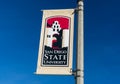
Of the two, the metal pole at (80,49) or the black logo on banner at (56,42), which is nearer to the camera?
the metal pole at (80,49)

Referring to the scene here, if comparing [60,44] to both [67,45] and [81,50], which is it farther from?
[81,50]

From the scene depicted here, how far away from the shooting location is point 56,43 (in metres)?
8.56

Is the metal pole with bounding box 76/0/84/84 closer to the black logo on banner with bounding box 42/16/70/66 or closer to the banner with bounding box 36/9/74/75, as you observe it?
the banner with bounding box 36/9/74/75

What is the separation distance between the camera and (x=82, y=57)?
7.94 meters

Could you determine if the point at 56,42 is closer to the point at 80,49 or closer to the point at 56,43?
the point at 56,43

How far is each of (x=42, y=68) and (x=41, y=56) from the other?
0.36 metres

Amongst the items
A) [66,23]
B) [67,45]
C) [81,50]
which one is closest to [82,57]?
[81,50]

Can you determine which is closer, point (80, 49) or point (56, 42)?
point (80, 49)

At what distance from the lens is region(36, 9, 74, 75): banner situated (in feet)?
27.1

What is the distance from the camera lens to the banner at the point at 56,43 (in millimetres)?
8258

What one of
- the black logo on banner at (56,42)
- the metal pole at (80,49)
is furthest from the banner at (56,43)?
the metal pole at (80,49)

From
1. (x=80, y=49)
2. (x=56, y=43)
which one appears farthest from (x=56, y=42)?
(x=80, y=49)

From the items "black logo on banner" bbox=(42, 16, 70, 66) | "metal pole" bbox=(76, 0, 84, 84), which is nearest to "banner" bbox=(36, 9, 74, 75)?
"black logo on banner" bbox=(42, 16, 70, 66)

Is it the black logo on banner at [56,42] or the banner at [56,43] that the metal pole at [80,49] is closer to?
the banner at [56,43]
